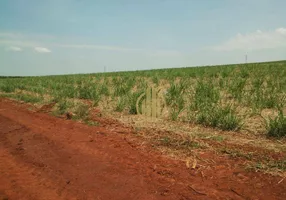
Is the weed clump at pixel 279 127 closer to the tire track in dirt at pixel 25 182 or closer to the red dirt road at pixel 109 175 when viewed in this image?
the red dirt road at pixel 109 175

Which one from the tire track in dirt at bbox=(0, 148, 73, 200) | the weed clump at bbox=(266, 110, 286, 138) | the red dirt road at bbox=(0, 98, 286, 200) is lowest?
the tire track in dirt at bbox=(0, 148, 73, 200)

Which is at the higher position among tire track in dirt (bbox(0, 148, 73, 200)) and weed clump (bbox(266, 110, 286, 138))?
weed clump (bbox(266, 110, 286, 138))

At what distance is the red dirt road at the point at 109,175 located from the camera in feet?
9.27

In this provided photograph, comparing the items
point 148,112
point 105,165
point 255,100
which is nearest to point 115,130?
point 148,112

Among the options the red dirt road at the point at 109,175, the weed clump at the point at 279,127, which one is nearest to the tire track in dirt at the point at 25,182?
the red dirt road at the point at 109,175

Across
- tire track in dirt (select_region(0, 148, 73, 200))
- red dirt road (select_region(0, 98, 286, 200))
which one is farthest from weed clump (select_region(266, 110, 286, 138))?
tire track in dirt (select_region(0, 148, 73, 200))

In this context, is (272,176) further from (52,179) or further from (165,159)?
(52,179)

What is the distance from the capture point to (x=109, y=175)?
3271 mm

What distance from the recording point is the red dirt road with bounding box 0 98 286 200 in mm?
2824

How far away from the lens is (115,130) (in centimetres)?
536

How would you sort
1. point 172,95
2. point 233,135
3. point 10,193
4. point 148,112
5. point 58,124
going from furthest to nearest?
point 172,95 → point 148,112 → point 58,124 → point 233,135 → point 10,193

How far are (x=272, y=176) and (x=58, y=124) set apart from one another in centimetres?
437

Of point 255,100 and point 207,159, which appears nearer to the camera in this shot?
point 207,159

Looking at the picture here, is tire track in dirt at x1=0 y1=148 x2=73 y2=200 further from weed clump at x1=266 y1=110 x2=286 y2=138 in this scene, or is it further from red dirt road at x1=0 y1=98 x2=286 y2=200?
weed clump at x1=266 y1=110 x2=286 y2=138
